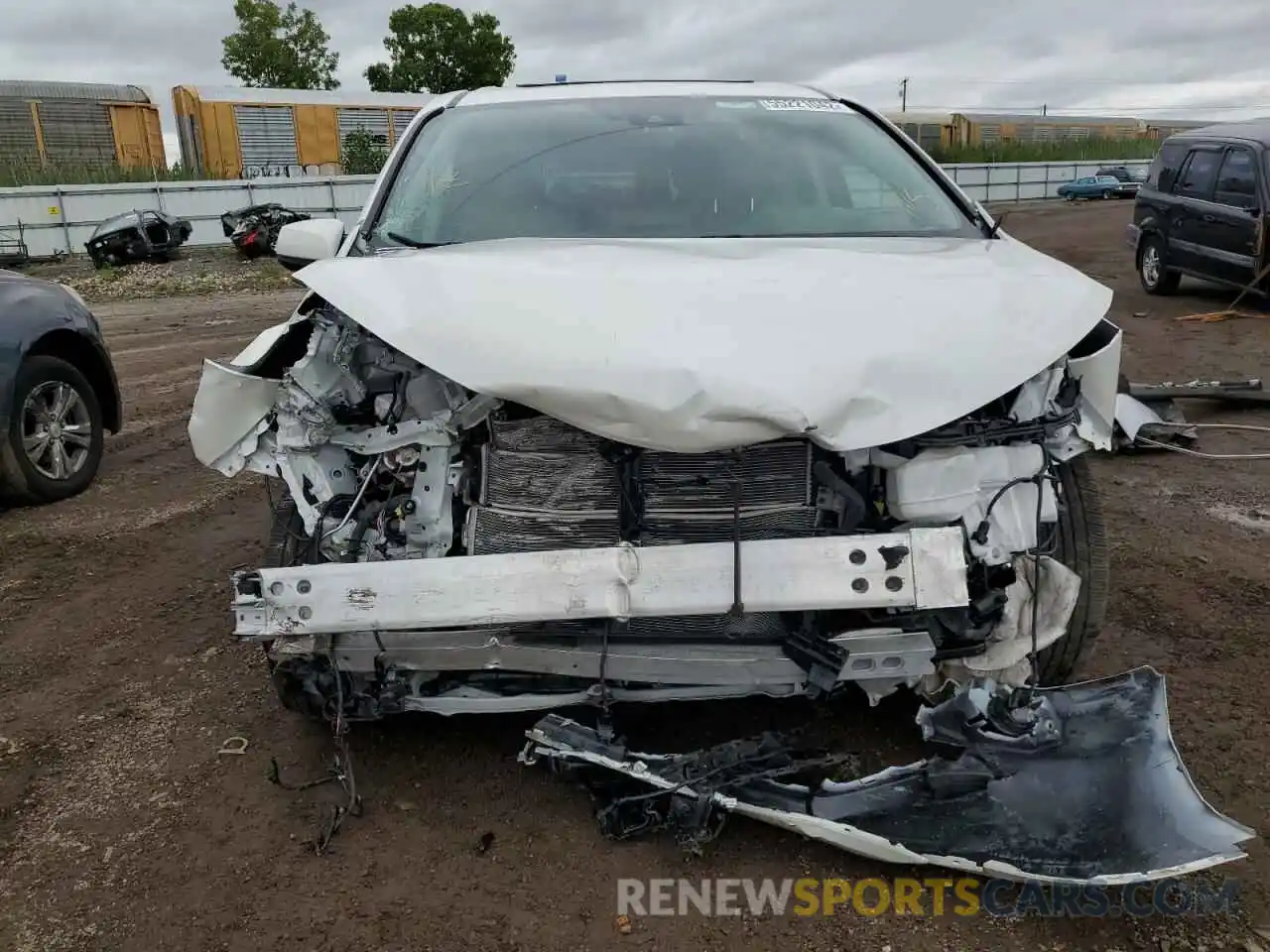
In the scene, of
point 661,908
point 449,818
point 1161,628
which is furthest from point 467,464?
point 1161,628

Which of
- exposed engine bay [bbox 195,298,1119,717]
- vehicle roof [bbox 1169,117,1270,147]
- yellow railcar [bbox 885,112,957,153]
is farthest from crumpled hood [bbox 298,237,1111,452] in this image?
yellow railcar [bbox 885,112,957,153]

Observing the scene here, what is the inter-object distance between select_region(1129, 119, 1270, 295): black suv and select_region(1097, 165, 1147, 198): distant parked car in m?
24.5

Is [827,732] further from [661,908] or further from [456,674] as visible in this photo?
[456,674]

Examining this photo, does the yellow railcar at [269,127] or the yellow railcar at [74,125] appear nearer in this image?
the yellow railcar at [74,125]

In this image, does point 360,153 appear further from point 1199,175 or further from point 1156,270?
point 1199,175

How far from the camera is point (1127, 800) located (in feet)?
7.97

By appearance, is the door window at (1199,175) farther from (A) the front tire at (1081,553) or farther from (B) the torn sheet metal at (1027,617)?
(B) the torn sheet metal at (1027,617)

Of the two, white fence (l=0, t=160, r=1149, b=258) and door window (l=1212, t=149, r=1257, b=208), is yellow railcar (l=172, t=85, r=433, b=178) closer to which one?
white fence (l=0, t=160, r=1149, b=258)

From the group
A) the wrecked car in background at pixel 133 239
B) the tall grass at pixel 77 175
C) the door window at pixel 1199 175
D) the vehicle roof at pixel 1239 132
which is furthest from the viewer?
the tall grass at pixel 77 175

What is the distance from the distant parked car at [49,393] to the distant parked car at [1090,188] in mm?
34288

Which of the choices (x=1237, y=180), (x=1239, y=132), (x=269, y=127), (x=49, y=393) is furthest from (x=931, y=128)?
(x=49, y=393)

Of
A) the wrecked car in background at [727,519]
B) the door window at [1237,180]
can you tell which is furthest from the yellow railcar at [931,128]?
the wrecked car in background at [727,519]

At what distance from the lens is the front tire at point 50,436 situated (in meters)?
5.19

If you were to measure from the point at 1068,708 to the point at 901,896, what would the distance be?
0.71 meters
